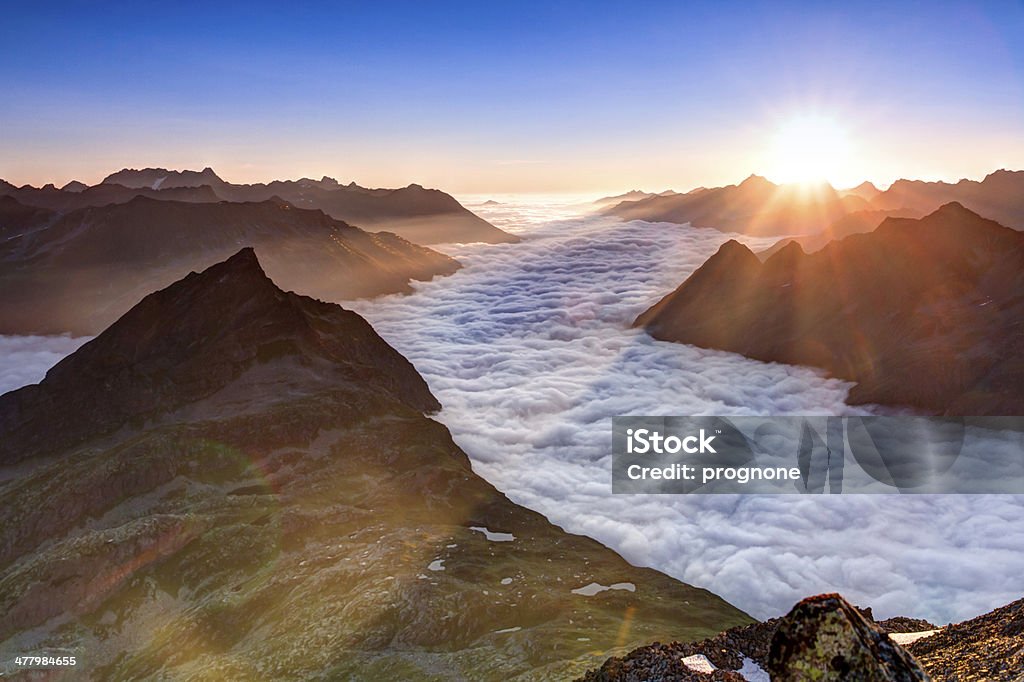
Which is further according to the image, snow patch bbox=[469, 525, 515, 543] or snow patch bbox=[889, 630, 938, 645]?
snow patch bbox=[469, 525, 515, 543]

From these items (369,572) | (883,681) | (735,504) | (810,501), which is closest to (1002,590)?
(810,501)

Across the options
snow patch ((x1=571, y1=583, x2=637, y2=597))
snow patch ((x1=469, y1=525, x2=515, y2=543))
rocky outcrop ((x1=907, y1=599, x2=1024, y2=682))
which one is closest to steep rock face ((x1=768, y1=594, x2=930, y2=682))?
rocky outcrop ((x1=907, y1=599, x2=1024, y2=682))

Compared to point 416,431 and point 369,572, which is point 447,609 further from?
point 416,431

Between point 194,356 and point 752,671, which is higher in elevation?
point 752,671

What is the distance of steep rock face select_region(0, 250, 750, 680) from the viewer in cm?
7919

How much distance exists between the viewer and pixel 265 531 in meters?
106

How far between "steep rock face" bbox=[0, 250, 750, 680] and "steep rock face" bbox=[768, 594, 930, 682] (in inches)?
2093

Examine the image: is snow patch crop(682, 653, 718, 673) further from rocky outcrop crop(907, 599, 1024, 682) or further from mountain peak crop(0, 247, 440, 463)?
mountain peak crop(0, 247, 440, 463)

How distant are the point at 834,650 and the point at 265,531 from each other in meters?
105

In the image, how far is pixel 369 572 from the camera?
3597 inches

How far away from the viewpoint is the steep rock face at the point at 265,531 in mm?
79188

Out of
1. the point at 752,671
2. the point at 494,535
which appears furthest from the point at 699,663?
the point at 494,535

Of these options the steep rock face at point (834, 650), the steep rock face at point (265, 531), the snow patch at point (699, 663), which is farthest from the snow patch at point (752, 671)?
the steep rock face at point (265, 531)

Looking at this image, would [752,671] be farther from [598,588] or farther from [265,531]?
[265,531]
